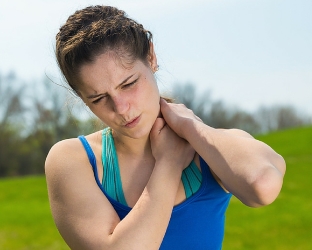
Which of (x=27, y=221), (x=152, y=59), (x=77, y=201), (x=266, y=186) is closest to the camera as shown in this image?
(x=266, y=186)

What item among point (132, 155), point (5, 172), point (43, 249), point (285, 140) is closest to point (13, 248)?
point (43, 249)

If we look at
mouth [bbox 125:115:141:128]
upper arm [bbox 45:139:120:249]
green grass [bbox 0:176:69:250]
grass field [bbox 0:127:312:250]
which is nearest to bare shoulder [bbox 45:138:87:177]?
upper arm [bbox 45:139:120:249]

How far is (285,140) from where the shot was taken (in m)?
19.8

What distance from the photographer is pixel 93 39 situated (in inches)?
77.6

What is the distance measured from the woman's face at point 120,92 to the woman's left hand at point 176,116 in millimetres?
145

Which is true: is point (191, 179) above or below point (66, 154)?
below

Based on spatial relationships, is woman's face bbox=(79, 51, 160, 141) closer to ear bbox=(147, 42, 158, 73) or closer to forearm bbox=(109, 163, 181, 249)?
ear bbox=(147, 42, 158, 73)

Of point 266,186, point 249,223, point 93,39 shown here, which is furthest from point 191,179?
point 249,223

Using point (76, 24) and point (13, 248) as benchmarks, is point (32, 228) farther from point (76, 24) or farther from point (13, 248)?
point (76, 24)

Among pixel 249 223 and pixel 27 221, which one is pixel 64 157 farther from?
pixel 27 221

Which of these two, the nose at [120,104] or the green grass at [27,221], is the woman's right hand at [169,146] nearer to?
the nose at [120,104]

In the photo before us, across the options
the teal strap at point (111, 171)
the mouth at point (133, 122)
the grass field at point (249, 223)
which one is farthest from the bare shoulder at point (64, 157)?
the grass field at point (249, 223)

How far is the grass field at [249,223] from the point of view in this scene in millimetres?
7887

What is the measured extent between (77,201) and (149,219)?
0.30m
